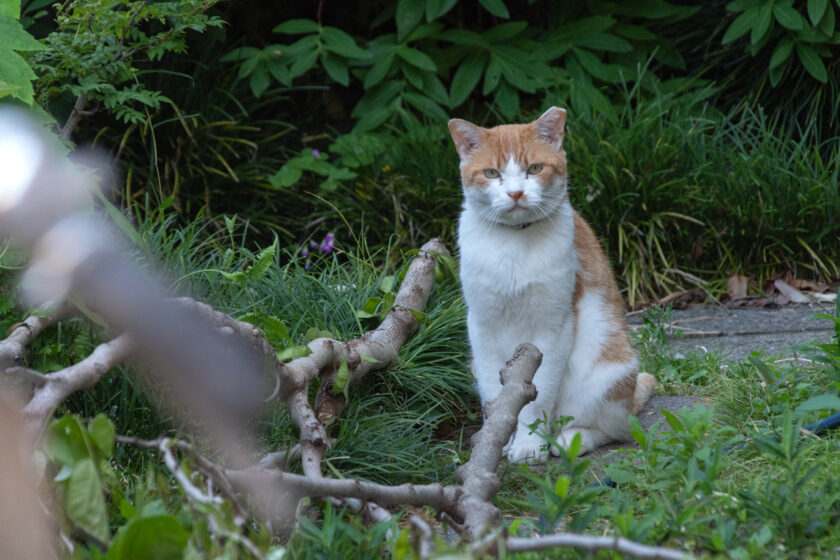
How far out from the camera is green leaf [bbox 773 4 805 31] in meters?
4.89

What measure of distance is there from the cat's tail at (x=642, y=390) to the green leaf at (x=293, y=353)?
47.8 inches

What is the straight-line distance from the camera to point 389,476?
2609 millimetres


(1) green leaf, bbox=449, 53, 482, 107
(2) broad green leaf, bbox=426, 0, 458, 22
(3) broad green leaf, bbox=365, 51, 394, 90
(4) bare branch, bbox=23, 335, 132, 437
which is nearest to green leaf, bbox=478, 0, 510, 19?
(2) broad green leaf, bbox=426, 0, 458, 22

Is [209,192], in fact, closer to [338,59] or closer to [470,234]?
[338,59]

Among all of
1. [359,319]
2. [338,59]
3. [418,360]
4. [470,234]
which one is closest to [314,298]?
[359,319]

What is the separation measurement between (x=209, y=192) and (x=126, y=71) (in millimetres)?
1826

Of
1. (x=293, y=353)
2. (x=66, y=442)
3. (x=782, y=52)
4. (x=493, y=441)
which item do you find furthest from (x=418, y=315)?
(x=782, y=52)

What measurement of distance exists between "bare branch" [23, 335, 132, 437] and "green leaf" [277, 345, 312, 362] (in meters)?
0.54

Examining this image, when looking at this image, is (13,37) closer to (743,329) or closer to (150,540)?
(150,540)

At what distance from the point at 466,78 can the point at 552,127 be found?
232cm

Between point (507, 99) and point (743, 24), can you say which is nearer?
point (743, 24)

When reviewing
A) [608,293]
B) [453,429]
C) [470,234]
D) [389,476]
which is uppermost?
[470,234]

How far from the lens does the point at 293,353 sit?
255 centimetres

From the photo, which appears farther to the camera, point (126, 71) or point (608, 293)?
point (126, 71)
